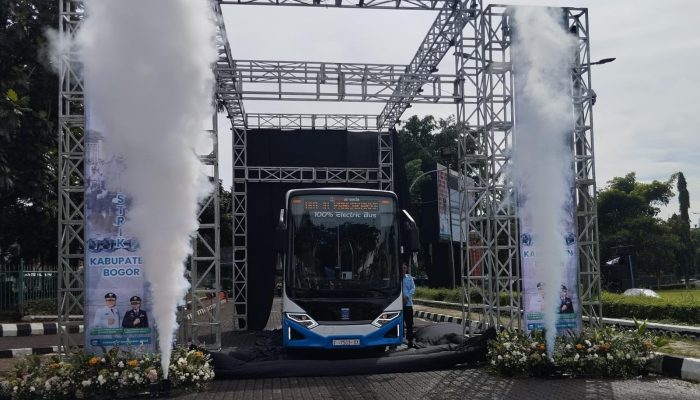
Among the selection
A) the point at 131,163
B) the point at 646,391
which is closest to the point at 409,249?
the point at 646,391

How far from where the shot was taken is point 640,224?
45062 mm

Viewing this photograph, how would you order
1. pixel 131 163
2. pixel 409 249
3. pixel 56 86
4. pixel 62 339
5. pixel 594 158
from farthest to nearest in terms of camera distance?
pixel 56 86
pixel 409 249
pixel 594 158
pixel 62 339
pixel 131 163

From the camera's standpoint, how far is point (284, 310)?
37.4ft

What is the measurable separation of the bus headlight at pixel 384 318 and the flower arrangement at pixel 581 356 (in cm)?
225

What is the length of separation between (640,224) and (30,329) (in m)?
41.4

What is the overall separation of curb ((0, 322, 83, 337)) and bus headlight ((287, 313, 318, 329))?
8.19 meters

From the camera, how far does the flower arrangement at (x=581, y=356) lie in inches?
371

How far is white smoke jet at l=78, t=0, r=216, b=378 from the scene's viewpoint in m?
7.50

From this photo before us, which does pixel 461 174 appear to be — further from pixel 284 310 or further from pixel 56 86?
pixel 56 86

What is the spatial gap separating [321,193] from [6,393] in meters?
6.10

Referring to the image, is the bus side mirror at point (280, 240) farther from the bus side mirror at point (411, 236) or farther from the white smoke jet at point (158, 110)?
the white smoke jet at point (158, 110)

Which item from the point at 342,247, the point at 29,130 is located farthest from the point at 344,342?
the point at 29,130

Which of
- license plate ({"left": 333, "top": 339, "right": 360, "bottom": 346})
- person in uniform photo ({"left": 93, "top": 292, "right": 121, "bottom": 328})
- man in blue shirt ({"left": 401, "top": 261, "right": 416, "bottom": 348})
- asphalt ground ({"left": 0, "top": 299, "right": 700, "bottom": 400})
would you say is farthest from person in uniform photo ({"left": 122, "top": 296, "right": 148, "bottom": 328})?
man in blue shirt ({"left": 401, "top": 261, "right": 416, "bottom": 348})

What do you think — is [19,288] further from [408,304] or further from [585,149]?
[585,149]
